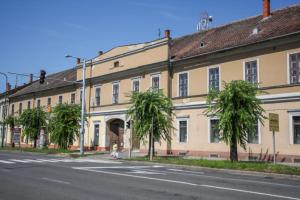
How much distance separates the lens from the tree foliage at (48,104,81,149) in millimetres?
39000

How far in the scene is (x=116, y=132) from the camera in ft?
130

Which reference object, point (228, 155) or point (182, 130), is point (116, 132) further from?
point (228, 155)

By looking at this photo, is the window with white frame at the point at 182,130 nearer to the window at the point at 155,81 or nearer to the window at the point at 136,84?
the window at the point at 155,81

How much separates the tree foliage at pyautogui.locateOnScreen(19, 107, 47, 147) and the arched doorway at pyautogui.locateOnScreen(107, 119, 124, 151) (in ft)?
36.5

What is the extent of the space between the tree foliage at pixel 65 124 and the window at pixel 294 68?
2297 cm

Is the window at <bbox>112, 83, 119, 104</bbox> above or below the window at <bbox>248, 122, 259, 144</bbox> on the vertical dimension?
above

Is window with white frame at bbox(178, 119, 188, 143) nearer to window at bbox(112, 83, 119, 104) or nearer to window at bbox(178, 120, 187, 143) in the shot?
window at bbox(178, 120, 187, 143)

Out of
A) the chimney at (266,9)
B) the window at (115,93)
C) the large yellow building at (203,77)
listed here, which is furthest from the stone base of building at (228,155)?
the chimney at (266,9)

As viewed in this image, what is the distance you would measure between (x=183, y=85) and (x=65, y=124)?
46.4 feet

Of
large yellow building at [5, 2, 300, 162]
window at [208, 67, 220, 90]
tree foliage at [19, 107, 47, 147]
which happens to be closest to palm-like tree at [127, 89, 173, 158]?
large yellow building at [5, 2, 300, 162]

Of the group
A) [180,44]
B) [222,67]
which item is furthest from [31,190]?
[180,44]

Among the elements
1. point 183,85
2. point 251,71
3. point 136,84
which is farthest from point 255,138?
point 136,84

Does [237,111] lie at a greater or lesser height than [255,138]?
greater

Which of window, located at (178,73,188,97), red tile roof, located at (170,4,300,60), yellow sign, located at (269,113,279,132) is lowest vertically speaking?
yellow sign, located at (269,113,279,132)
